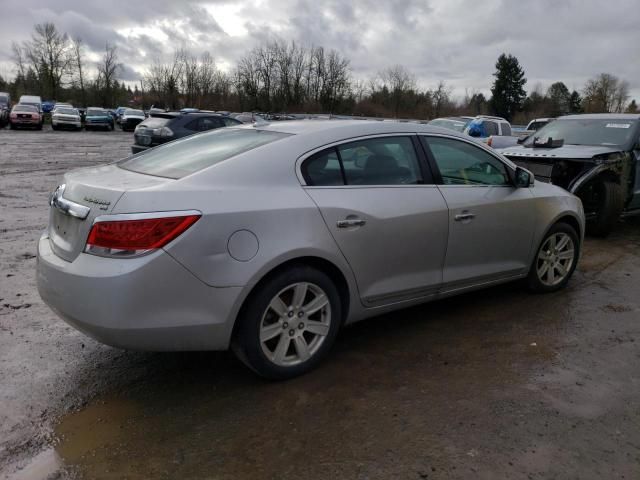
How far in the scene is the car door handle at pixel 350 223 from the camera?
3447 millimetres

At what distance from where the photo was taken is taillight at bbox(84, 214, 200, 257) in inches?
112

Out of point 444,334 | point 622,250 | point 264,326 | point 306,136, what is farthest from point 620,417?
point 622,250

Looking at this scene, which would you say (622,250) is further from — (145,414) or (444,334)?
(145,414)

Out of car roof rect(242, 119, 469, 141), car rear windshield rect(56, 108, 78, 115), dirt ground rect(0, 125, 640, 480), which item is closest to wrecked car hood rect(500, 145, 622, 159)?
dirt ground rect(0, 125, 640, 480)

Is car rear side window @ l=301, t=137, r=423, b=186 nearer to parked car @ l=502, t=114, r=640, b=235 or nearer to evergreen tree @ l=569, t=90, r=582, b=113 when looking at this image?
parked car @ l=502, t=114, r=640, b=235

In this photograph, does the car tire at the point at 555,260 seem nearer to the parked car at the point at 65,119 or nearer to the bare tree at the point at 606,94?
the parked car at the point at 65,119

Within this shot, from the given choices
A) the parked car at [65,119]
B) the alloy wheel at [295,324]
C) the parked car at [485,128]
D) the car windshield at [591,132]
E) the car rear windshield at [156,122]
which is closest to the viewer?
the alloy wheel at [295,324]

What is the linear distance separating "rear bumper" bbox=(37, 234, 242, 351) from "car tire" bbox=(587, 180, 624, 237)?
20.8ft

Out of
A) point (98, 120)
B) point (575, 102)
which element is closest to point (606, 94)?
point (575, 102)

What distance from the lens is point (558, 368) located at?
12.1 ft

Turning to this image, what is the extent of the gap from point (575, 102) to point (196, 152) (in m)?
88.4

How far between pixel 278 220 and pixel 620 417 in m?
2.20

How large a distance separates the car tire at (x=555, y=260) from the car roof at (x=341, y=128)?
1530 mm

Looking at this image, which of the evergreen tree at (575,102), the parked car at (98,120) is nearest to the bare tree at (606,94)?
the evergreen tree at (575,102)
